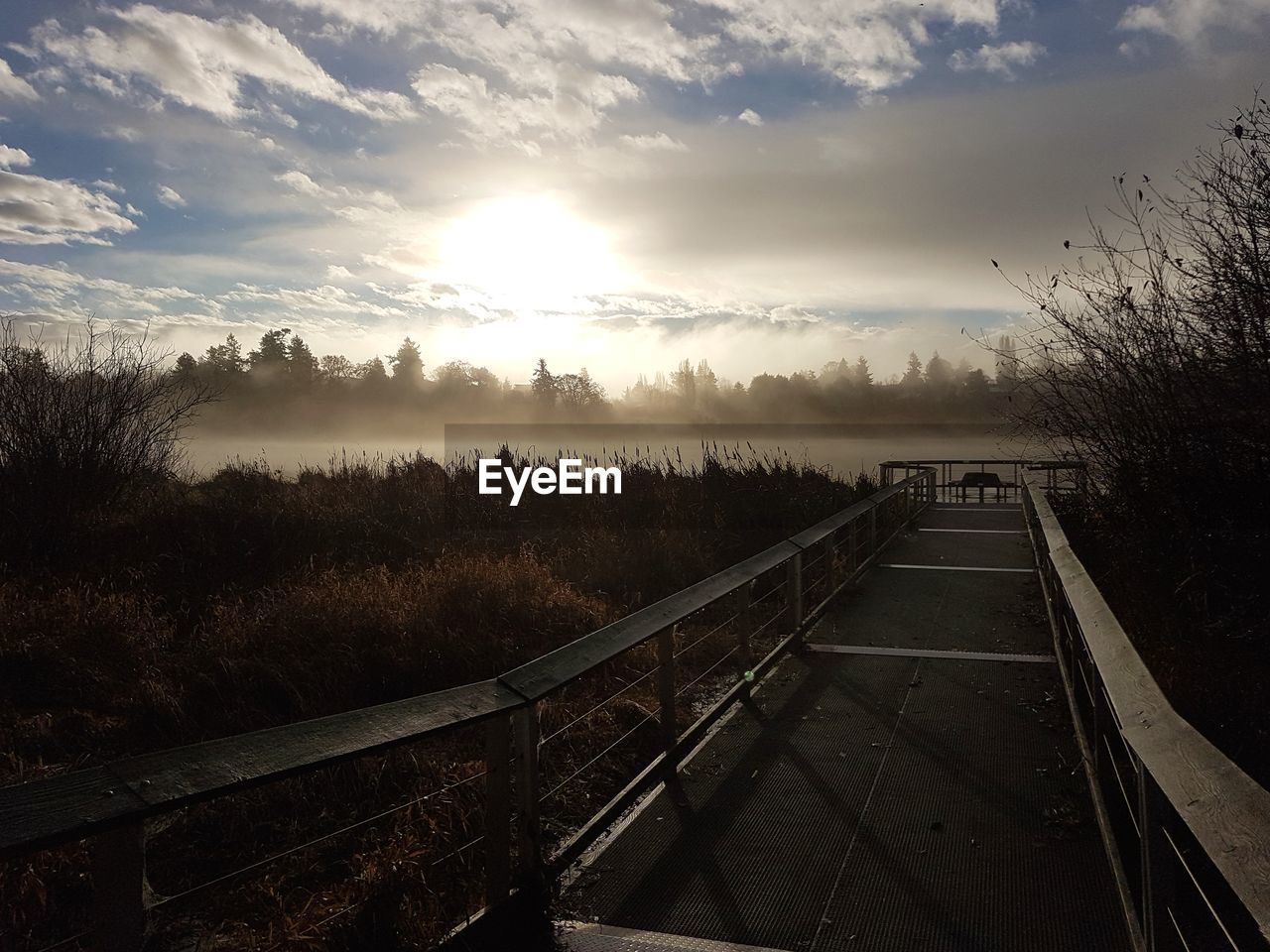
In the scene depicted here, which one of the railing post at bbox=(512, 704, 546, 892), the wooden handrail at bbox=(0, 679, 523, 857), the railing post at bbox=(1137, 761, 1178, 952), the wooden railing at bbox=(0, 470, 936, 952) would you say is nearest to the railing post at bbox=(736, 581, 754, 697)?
the wooden railing at bbox=(0, 470, 936, 952)

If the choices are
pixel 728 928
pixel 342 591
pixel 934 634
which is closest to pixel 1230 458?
pixel 934 634

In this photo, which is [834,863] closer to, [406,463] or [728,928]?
[728,928]

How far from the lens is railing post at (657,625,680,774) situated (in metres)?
4.99

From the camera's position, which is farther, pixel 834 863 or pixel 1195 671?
pixel 1195 671

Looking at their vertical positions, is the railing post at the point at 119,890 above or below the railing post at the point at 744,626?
above

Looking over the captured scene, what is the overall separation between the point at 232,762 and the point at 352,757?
0.36 metres

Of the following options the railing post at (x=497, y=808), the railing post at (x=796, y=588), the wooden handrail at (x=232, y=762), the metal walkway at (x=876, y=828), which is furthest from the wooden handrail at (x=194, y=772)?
the railing post at (x=796, y=588)

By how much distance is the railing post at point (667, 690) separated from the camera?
4.99 meters

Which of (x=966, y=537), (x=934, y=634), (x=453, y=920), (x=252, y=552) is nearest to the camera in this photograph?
(x=453, y=920)

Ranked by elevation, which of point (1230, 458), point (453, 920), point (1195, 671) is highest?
point (1230, 458)

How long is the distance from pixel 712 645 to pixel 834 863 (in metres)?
4.74

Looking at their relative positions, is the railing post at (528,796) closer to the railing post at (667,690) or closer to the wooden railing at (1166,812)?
the railing post at (667,690)

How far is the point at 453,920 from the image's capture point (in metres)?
3.69

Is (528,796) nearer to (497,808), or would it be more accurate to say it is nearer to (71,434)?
(497,808)
